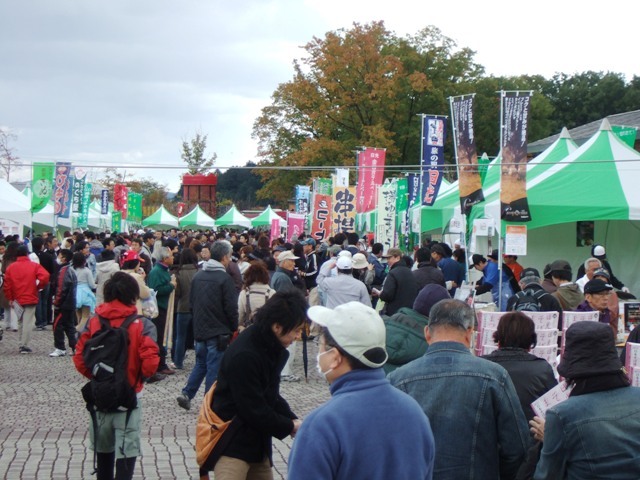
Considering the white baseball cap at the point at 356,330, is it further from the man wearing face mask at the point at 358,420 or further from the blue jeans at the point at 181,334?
the blue jeans at the point at 181,334

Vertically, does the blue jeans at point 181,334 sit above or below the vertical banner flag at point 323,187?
below

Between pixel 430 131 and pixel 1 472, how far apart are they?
667 inches

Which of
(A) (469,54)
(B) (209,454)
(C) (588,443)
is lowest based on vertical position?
(B) (209,454)

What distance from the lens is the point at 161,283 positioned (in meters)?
12.5

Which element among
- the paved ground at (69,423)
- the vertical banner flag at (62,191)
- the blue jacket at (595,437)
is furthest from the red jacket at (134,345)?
the vertical banner flag at (62,191)

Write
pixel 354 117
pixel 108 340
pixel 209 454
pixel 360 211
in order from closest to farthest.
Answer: pixel 209 454 < pixel 108 340 < pixel 360 211 < pixel 354 117

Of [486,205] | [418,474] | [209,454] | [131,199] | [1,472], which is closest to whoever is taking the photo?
[418,474]

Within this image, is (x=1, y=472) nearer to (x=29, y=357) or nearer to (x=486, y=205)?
(x=29, y=357)

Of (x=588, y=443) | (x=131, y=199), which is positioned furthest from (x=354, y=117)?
(x=588, y=443)

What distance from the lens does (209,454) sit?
4.54 metres

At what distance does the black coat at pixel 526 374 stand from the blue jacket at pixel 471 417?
30.1 inches

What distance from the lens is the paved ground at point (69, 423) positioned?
7.38 metres

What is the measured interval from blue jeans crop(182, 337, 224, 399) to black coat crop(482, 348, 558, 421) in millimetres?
5072

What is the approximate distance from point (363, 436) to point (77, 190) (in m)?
29.7
